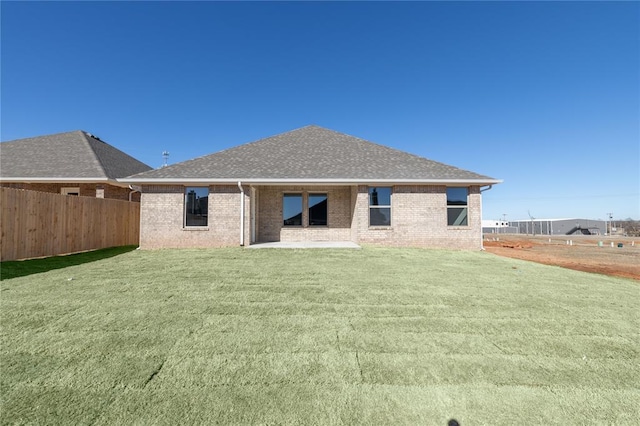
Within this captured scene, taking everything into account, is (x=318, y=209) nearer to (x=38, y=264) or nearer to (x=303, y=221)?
(x=303, y=221)

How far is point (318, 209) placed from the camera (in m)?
13.1

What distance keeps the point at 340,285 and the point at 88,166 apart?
49.6 feet

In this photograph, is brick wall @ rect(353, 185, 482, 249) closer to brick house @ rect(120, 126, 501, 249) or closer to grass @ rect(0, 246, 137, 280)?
brick house @ rect(120, 126, 501, 249)

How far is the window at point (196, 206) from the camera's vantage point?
11.2 meters

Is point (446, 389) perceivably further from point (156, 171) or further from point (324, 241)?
point (156, 171)

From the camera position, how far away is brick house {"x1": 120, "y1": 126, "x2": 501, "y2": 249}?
11.1 metres

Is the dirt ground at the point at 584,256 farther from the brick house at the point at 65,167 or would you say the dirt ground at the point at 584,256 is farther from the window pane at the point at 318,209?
the brick house at the point at 65,167

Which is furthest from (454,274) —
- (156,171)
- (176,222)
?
(156,171)

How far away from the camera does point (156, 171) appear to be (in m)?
11.5

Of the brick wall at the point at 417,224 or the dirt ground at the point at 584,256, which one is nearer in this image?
the dirt ground at the point at 584,256

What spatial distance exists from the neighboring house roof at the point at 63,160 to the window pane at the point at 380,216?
1234cm

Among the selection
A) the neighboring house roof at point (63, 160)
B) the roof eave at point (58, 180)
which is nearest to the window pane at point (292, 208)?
the roof eave at point (58, 180)

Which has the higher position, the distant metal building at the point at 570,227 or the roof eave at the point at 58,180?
the roof eave at the point at 58,180

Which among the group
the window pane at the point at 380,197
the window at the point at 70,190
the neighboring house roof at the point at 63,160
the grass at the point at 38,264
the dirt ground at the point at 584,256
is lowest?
the dirt ground at the point at 584,256
